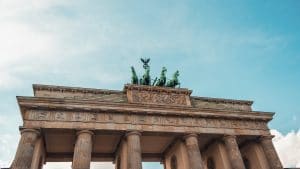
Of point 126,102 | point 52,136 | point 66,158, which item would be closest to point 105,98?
point 126,102

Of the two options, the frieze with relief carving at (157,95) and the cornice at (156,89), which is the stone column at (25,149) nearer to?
the frieze with relief carving at (157,95)

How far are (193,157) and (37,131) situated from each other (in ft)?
37.3

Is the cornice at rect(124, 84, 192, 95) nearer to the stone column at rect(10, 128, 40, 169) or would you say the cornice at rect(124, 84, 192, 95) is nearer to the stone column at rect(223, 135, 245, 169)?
the stone column at rect(223, 135, 245, 169)

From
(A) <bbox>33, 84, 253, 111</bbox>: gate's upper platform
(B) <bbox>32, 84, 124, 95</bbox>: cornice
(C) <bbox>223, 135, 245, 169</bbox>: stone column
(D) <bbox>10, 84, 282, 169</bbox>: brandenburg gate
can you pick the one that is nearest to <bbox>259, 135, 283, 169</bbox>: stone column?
(D) <bbox>10, 84, 282, 169</bbox>: brandenburg gate

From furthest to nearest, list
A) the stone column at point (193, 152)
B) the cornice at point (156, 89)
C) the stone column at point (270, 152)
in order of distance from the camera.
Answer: the cornice at point (156, 89) → the stone column at point (270, 152) → the stone column at point (193, 152)

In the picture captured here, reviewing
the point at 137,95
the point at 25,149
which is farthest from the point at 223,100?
the point at 25,149

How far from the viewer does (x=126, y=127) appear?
741 inches

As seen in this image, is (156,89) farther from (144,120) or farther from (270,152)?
(270,152)

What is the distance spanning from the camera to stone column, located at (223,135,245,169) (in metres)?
19.1

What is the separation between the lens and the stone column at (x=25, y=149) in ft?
49.8

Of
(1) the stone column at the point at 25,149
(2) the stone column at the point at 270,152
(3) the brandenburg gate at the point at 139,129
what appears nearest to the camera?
(1) the stone column at the point at 25,149

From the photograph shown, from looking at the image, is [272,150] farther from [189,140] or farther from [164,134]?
[164,134]

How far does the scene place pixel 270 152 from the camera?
20906 mm

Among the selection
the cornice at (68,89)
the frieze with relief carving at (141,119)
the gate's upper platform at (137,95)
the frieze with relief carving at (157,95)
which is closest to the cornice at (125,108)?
the frieze with relief carving at (141,119)
